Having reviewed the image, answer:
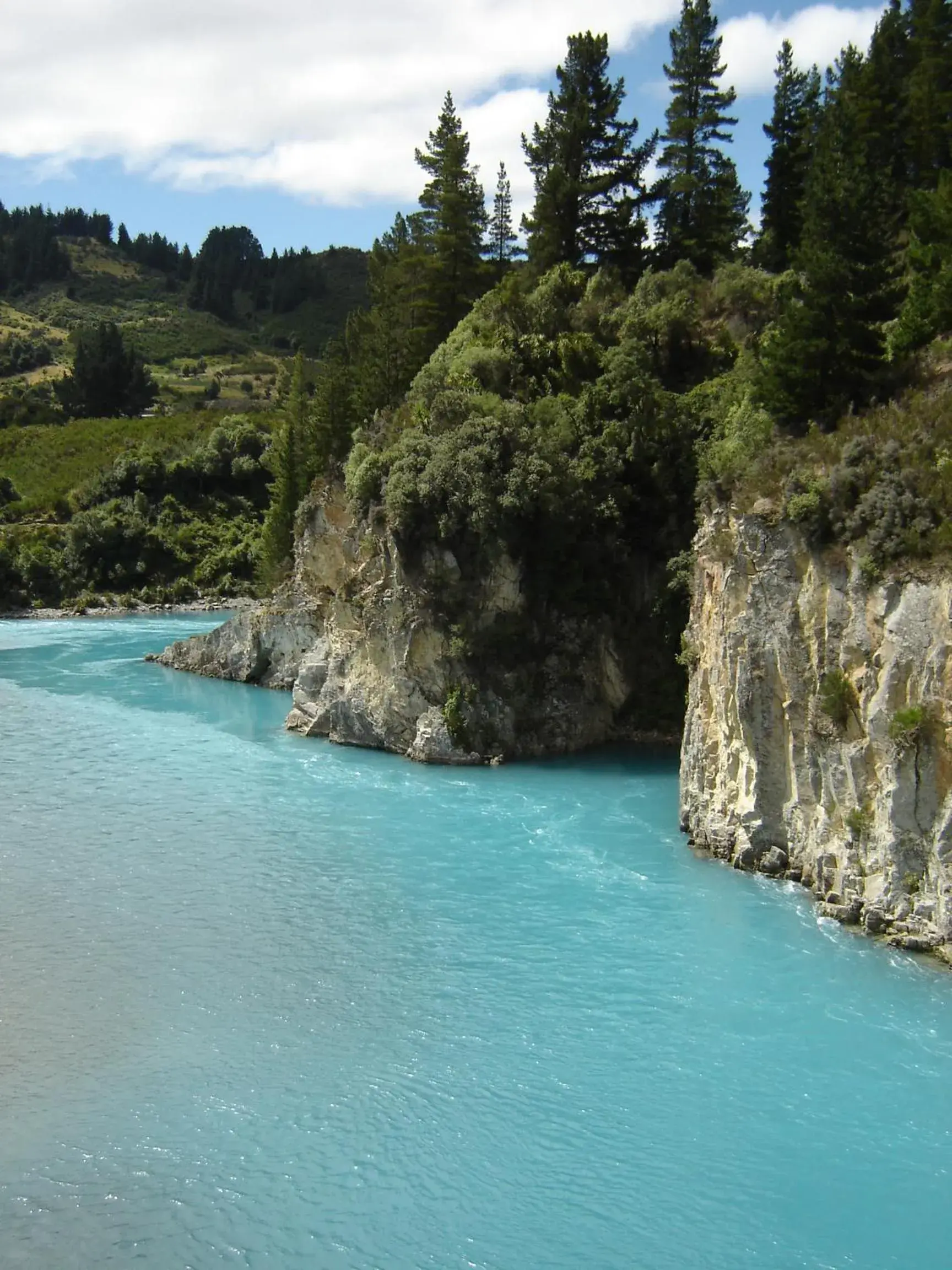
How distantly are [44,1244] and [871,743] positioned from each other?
1553cm

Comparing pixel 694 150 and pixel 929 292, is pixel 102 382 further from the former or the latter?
pixel 929 292

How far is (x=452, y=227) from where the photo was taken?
160ft

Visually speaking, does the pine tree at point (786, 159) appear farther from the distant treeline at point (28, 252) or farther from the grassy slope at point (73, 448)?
the distant treeline at point (28, 252)

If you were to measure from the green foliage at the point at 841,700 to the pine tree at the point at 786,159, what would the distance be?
87.4ft

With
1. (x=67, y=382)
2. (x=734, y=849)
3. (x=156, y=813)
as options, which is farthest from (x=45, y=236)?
(x=734, y=849)

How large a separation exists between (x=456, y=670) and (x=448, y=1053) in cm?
1796

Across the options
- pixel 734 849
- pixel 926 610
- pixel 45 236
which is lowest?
pixel 734 849

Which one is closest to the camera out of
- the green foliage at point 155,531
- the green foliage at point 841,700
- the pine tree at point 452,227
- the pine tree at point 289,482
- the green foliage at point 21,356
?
the green foliage at point 841,700

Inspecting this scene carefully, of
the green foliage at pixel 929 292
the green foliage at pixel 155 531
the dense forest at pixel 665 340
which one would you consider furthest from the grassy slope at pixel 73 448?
the green foliage at pixel 929 292

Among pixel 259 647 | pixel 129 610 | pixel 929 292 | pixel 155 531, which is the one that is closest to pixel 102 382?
pixel 155 531

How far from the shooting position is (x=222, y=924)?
22.6 m

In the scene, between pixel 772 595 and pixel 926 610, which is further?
pixel 772 595

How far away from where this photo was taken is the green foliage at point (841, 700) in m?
21.6

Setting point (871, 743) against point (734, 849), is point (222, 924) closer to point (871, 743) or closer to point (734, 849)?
point (734, 849)
